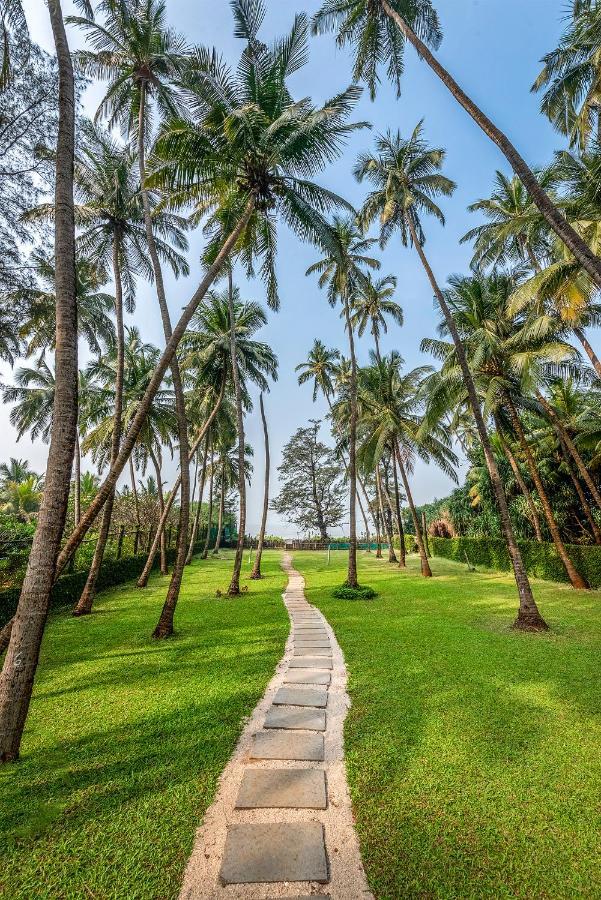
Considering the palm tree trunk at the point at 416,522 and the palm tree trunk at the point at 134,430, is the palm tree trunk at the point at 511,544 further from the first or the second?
the palm tree trunk at the point at 416,522

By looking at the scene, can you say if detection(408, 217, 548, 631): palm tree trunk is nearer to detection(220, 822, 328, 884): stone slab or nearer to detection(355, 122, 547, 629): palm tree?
detection(355, 122, 547, 629): palm tree

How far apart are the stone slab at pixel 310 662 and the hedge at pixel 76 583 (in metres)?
3.93

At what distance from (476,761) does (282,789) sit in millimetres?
1840

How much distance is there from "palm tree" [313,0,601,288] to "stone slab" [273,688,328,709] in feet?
22.4

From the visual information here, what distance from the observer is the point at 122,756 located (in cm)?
368

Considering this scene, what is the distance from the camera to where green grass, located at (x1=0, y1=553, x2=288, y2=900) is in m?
2.45

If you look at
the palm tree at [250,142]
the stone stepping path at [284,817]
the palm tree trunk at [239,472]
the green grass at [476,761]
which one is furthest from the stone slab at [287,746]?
the palm tree trunk at [239,472]

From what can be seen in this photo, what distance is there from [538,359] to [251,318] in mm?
11326

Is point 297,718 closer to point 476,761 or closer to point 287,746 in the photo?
point 287,746

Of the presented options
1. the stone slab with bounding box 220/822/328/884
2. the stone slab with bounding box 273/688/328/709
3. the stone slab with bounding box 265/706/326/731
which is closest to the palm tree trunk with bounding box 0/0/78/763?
the stone slab with bounding box 220/822/328/884

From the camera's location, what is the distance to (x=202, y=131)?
7.74m

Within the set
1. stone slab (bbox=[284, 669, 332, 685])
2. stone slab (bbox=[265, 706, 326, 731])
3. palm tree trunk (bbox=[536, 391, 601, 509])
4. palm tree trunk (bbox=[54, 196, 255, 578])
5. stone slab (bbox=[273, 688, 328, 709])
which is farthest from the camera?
palm tree trunk (bbox=[536, 391, 601, 509])

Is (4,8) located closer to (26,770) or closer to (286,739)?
(26,770)

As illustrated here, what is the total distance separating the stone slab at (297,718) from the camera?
169 inches
